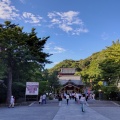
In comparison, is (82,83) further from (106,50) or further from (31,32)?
(31,32)

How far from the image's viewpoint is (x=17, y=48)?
33.5m

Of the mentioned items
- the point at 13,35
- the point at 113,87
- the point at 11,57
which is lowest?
the point at 113,87

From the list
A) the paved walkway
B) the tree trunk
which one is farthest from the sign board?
the paved walkway

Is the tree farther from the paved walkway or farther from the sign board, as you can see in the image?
the paved walkway

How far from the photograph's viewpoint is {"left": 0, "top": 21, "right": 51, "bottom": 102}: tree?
3331 cm

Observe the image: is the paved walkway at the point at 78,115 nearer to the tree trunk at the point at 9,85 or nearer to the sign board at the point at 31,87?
the tree trunk at the point at 9,85

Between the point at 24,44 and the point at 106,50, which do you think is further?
the point at 106,50

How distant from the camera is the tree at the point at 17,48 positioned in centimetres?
3331

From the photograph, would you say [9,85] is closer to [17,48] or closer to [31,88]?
[31,88]

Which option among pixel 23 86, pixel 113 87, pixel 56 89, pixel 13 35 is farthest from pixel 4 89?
pixel 56 89

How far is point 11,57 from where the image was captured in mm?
34000

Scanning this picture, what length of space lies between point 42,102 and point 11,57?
24.0 ft

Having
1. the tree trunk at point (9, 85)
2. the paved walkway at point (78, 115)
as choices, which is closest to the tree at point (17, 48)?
the tree trunk at point (9, 85)

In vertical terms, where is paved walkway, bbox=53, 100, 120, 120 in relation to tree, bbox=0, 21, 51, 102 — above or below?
below
